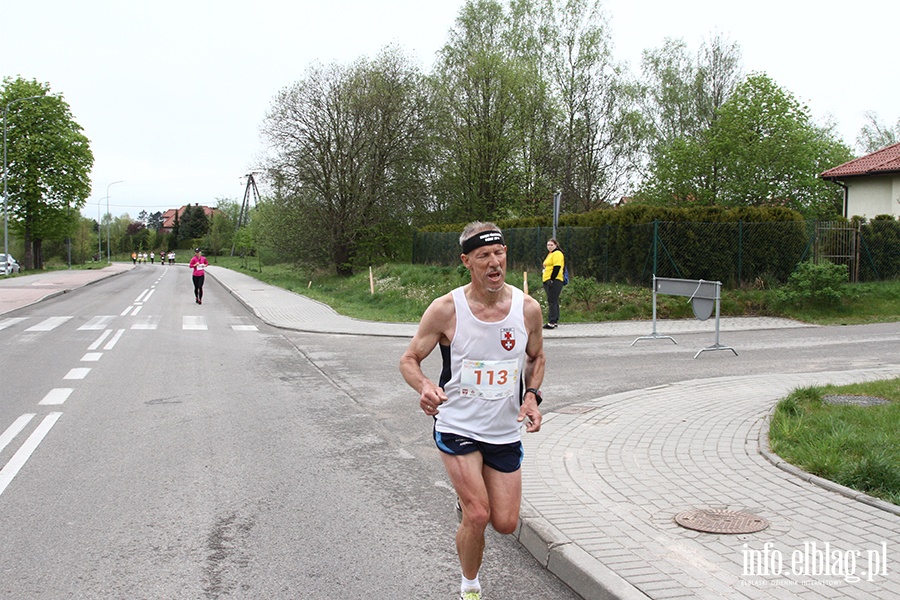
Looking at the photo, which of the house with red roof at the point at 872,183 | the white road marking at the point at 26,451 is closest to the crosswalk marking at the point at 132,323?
the white road marking at the point at 26,451

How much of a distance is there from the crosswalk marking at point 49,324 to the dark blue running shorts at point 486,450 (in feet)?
54.1

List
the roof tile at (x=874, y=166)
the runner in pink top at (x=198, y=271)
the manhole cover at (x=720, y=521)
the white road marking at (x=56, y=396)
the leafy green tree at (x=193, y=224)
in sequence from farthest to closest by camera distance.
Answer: the leafy green tree at (x=193, y=224) < the roof tile at (x=874, y=166) < the runner in pink top at (x=198, y=271) < the white road marking at (x=56, y=396) < the manhole cover at (x=720, y=521)

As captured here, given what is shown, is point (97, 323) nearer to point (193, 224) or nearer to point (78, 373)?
point (78, 373)

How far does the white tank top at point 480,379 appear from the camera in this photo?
3.58 m

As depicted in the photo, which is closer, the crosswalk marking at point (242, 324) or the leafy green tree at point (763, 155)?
the crosswalk marking at point (242, 324)

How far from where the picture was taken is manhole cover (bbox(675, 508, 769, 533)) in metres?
4.35

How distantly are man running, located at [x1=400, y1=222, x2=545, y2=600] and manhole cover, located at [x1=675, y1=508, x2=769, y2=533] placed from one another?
55.7 inches

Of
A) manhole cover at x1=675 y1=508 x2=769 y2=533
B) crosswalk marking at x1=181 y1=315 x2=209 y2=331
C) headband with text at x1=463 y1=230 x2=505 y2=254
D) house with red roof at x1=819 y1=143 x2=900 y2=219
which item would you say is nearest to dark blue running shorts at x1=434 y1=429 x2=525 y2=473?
headband with text at x1=463 y1=230 x2=505 y2=254

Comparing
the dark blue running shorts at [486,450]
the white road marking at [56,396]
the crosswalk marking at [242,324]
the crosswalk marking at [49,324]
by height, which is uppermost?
the dark blue running shorts at [486,450]

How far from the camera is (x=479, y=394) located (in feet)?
11.8

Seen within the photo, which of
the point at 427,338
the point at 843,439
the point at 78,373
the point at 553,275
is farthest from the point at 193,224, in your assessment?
the point at 427,338

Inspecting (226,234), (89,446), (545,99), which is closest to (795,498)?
(89,446)

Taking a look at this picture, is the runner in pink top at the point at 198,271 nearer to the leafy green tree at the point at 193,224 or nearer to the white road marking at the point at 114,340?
the white road marking at the point at 114,340

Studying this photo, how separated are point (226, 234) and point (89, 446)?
8738 centimetres
